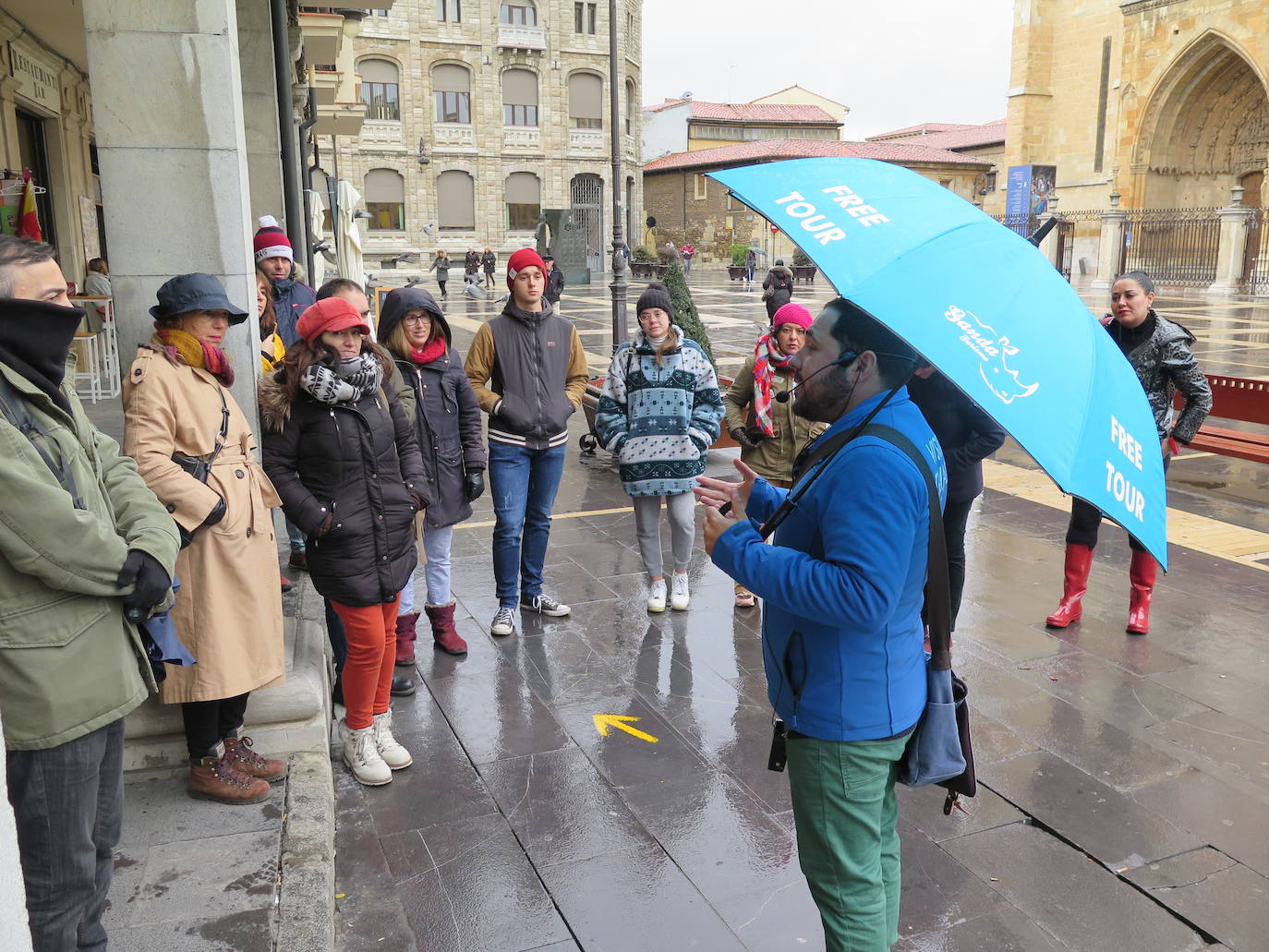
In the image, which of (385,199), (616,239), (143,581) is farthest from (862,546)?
(385,199)

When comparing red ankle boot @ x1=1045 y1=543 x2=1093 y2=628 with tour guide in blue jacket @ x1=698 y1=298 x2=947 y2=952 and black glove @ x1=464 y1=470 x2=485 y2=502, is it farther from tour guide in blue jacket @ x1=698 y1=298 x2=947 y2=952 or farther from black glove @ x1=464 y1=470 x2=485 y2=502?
tour guide in blue jacket @ x1=698 y1=298 x2=947 y2=952

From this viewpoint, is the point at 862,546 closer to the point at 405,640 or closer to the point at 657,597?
the point at 405,640

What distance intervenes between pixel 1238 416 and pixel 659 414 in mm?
6740

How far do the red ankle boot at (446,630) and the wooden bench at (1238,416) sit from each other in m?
6.36

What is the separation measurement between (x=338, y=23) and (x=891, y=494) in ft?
51.6

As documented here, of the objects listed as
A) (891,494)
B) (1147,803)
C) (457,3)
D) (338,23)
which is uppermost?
(457,3)

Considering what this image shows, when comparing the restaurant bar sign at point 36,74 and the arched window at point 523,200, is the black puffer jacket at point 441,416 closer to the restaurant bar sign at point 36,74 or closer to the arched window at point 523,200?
the restaurant bar sign at point 36,74

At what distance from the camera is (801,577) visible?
7.53 feet

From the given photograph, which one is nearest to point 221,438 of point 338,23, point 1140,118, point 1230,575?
point 1230,575

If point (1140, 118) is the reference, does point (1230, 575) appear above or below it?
below

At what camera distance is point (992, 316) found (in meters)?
2.01

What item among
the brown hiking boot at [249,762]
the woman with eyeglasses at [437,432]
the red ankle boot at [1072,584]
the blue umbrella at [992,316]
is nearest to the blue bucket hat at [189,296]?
the woman with eyeglasses at [437,432]

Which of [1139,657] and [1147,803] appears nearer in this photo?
[1147,803]

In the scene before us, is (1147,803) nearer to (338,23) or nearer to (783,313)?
(783,313)
